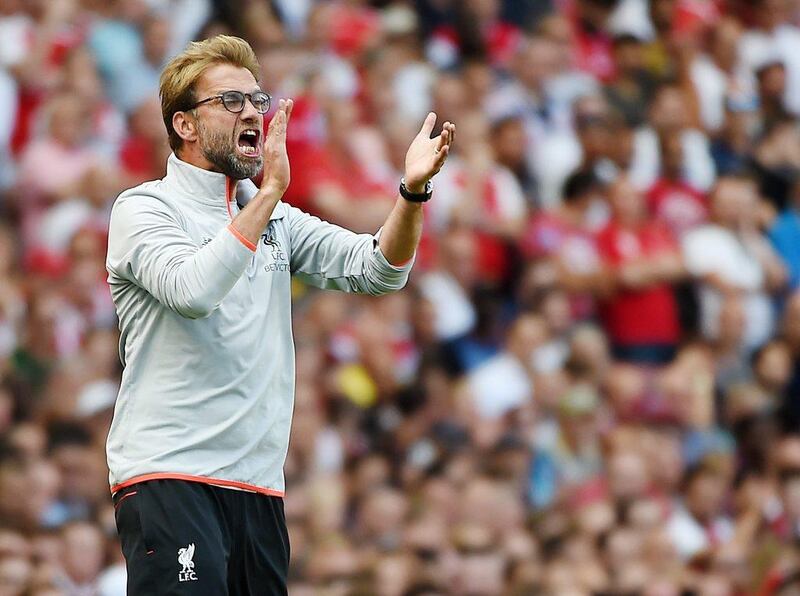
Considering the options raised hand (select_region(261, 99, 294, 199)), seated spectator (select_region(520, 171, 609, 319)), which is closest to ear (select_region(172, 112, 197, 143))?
raised hand (select_region(261, 99, 294, 199))

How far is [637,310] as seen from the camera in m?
11.4

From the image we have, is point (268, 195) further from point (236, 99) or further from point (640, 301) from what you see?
point (640, 301)

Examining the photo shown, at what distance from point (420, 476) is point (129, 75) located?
293 centimetres

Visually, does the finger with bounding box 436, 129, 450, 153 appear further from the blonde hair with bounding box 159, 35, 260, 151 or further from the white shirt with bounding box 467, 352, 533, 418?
the white shirt with bounding box 467, 352, 533, 418

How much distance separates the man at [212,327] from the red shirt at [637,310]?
20.5 ft

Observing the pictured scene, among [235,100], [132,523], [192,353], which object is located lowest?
[132,523]

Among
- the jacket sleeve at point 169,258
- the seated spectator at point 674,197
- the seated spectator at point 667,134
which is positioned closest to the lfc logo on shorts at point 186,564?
the jacket sleeve at point 169,258

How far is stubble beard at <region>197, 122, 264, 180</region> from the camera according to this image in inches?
202

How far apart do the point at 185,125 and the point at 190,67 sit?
0.18 metres

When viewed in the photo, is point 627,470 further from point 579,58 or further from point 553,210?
point 579,58

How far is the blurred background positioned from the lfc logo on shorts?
264 cm

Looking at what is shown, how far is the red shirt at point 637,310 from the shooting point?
1138 centimetres

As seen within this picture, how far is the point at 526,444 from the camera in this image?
10227 mm

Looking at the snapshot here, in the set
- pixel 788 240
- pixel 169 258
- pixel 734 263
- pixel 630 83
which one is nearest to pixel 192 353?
pixel 169 258
